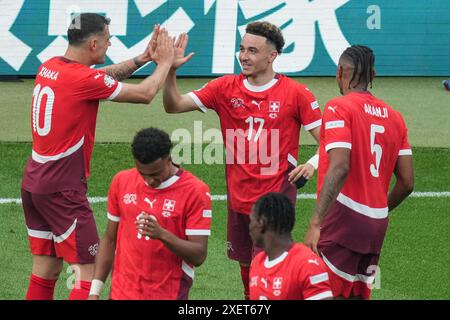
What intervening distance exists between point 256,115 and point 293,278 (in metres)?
2.56

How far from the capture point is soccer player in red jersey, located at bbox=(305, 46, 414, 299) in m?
7.39

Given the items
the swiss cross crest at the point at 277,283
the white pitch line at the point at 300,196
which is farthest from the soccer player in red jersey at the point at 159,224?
the white pitch line at the point at 300,196

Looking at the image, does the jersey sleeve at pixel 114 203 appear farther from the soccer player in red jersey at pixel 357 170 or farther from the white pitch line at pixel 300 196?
the white pitch line at pixel 300 196

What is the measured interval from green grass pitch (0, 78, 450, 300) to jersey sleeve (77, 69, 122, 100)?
235 centimetres

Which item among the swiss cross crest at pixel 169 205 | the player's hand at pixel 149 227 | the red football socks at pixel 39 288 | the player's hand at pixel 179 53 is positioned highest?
the player's hand at pixel 179 53

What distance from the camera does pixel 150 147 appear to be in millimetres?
6773

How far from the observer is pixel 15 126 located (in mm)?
15430

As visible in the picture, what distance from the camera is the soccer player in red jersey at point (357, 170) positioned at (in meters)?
Answer: 7.39

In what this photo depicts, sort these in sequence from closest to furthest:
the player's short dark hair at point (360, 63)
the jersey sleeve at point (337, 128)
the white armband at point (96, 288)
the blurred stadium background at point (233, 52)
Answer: the white armband at point (96, 288), the jersey sleeve at point (337, 128), the player's short dark hair at point (360, 63), the blurred stadium background at point (233, 52)

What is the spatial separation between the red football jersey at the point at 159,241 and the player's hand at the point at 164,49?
5.56ft

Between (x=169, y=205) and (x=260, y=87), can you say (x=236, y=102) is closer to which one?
(x=260, y=87)

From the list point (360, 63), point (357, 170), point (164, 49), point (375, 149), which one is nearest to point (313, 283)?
point (357, 170)

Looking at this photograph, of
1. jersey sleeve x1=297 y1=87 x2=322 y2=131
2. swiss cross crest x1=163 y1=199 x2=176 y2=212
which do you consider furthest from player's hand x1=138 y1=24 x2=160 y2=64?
swiss cross crest x1=163 y1=199 x2=176 y2=212
